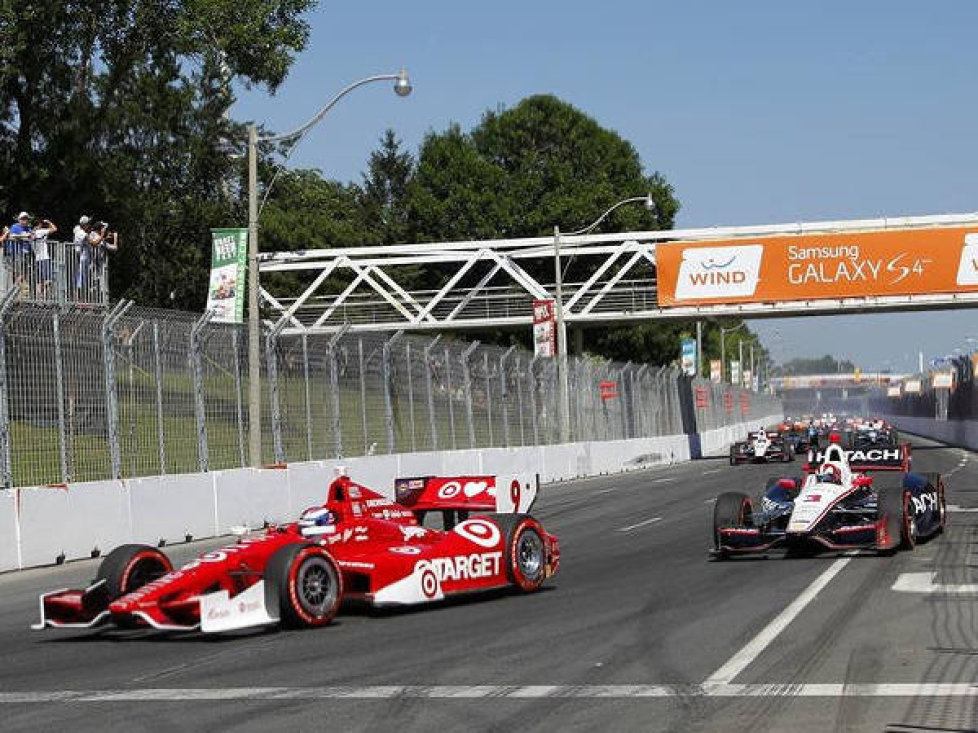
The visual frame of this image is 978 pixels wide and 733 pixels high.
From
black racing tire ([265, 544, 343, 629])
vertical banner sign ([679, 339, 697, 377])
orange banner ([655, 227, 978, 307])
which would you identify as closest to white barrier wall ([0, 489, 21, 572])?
black racing tire ([265, 544, 343, 629])

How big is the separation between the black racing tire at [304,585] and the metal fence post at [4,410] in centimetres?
839

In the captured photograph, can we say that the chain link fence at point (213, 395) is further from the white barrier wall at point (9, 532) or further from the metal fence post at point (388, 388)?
the white barrier wall at point (9, 532)

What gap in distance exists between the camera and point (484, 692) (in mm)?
9656

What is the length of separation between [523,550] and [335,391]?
16.0 m

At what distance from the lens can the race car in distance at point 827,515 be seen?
17.8m

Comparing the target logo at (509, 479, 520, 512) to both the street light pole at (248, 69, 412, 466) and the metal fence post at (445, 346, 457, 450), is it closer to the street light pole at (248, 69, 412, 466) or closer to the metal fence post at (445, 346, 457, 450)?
the street light pole at (248, 69, 412, 466)

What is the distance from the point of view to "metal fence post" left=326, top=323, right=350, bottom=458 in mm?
30625

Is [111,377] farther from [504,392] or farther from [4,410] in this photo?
[504,392]

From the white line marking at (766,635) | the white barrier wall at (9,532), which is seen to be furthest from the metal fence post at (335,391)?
the white line marking at (766,635)

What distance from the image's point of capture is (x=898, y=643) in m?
11.3

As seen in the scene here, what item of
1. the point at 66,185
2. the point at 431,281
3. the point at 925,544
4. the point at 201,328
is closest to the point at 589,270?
the point at 431,281

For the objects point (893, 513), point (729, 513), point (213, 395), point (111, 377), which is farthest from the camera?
point (213, 395)

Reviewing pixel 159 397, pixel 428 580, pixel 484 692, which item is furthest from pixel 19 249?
pixel 484 692

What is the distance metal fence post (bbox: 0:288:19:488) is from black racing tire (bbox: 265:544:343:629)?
8.39m
